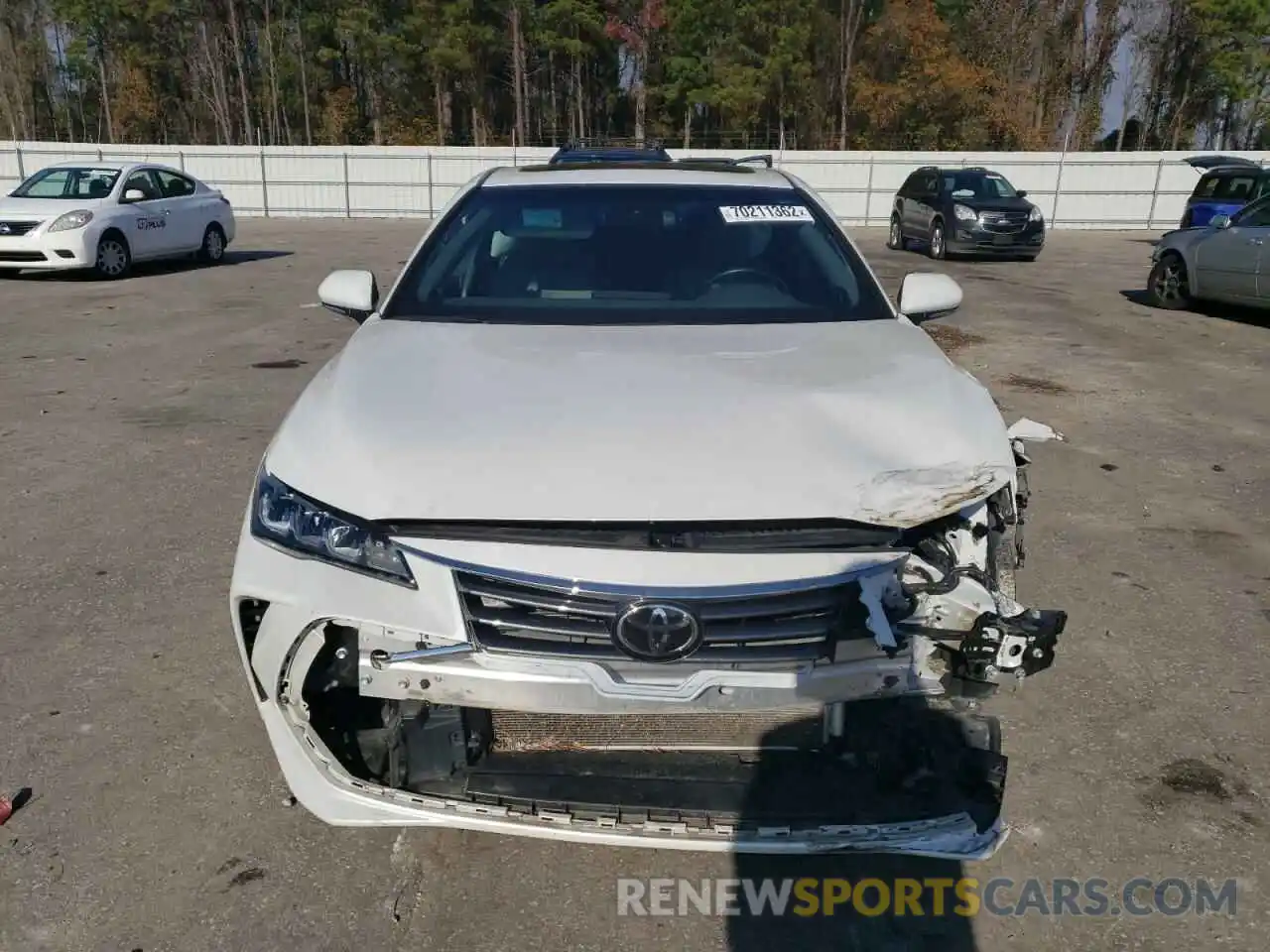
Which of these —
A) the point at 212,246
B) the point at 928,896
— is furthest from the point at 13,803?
the point at 212,246

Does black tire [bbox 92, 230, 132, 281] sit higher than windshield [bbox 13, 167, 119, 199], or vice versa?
windshield [bbox 13, 167, 119, 199]

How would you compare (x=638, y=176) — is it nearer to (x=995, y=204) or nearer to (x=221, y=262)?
(x=221, y=262)

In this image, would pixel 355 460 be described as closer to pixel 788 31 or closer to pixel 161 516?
pixel 161 516

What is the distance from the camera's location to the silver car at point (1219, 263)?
10891mm

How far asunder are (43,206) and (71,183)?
77 cm

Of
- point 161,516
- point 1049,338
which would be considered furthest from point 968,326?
point 161,516

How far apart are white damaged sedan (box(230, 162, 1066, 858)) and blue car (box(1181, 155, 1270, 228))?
1642 cm

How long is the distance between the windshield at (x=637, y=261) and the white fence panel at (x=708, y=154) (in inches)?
1001

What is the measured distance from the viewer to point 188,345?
30.5 ft

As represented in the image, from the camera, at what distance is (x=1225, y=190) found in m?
16.5

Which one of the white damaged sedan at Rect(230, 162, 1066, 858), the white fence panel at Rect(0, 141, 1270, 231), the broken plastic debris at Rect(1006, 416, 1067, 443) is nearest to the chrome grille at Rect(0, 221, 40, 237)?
the white damaged sedan at Rect(230, 162, 1066, 858)

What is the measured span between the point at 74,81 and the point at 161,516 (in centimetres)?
6224

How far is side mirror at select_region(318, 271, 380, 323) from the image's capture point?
3.69 m

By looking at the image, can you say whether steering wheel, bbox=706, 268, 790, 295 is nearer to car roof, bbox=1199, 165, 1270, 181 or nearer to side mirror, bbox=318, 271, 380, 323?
side mirror, bbox=318, 271, 380, 323
